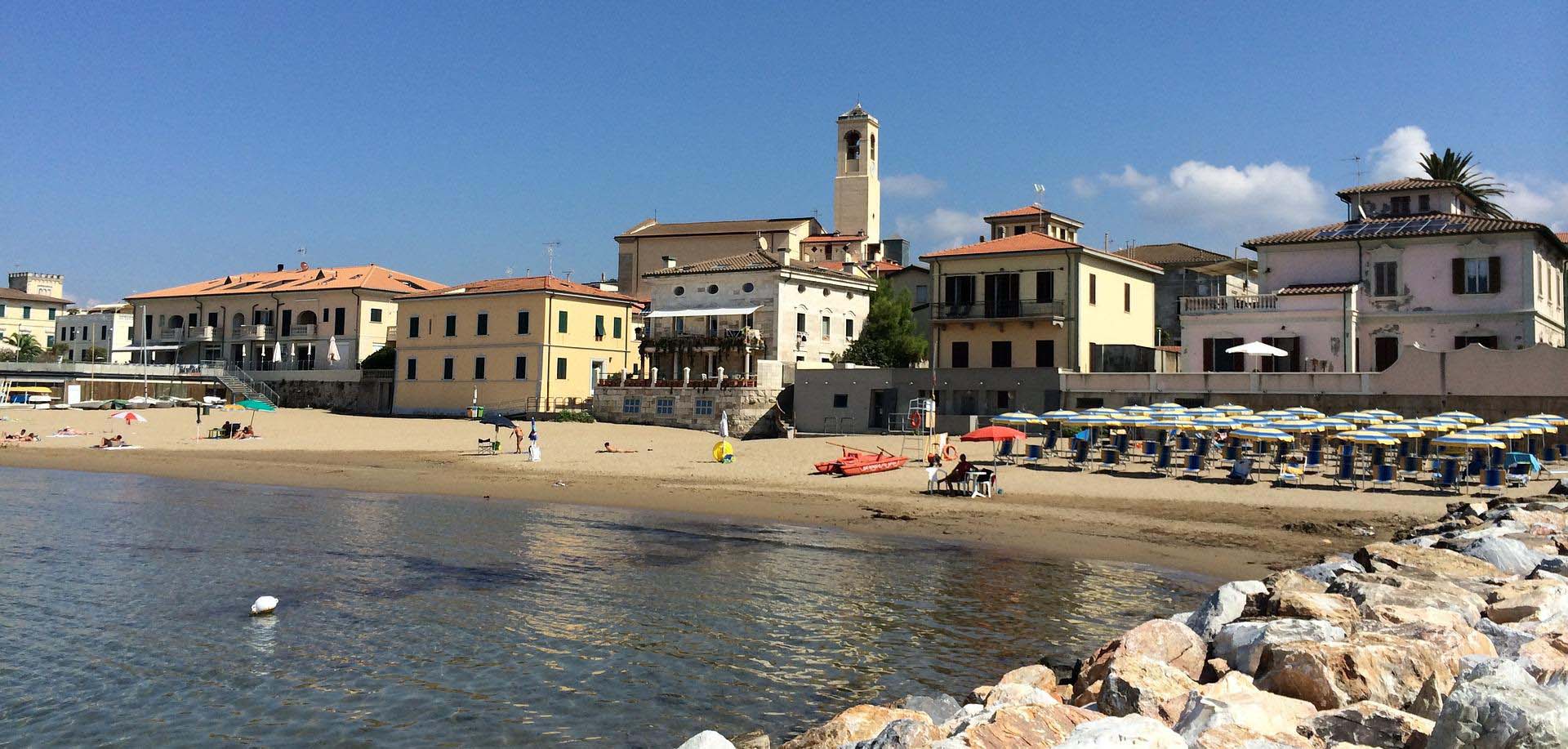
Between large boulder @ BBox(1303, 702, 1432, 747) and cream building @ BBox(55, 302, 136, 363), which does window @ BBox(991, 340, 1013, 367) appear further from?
cream building @ BBox(55, 302, 136, 363)

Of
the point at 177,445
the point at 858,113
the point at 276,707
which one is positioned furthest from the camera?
the point at 858,113

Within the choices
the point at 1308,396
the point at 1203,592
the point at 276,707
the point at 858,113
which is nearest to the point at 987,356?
the point at 1308,396

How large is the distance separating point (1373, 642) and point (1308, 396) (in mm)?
31604

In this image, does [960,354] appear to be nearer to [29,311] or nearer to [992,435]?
[992,435]

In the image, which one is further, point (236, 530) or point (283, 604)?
point (236, 530)

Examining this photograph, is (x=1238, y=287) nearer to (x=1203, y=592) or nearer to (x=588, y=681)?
(x=1203, y=592)

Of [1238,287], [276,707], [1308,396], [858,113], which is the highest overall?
[858,113]

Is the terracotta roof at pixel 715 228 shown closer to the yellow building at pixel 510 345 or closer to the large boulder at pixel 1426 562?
the yellow building at pixel 510 345

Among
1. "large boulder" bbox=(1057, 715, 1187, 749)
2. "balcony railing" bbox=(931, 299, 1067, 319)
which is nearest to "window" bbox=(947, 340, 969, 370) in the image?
"balcony railing" bbox=(931, 299, 1067, 319)

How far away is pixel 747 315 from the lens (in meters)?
54.2

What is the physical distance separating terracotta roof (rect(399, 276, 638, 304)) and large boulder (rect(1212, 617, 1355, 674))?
50.4 metres

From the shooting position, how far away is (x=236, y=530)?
23.1 m

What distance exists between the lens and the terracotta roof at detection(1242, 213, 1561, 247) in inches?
1613

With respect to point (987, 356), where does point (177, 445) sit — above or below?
below
